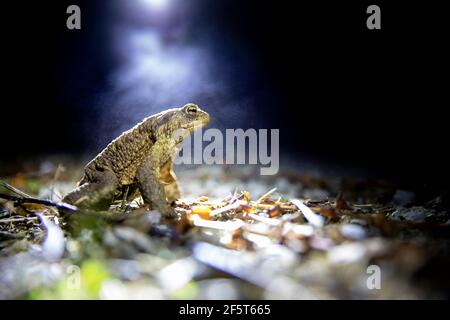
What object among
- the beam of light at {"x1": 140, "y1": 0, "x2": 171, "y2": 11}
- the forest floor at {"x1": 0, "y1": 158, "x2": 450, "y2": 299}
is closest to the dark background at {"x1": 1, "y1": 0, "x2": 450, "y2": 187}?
the beam of light at {"x1": 140, "y1": 0, "x2": 171, "y2": 11}

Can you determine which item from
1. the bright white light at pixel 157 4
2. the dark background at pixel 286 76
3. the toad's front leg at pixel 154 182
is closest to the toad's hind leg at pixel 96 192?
the toad's front leg at pixel 154 182

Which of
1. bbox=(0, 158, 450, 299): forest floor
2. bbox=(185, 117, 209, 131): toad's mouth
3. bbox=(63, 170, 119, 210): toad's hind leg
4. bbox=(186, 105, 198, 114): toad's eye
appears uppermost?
bbox=(186, 105, 198, 114): toad's eye

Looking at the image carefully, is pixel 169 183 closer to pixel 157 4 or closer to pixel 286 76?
pixel 157 4

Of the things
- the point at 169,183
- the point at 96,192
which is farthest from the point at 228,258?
the point at 169,183

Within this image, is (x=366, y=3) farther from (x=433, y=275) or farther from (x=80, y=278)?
(x=80, y=278)

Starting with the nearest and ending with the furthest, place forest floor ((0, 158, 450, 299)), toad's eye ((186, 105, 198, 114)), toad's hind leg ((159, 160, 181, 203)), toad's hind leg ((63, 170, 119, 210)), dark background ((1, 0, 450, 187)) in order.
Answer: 1. forest floor ((0, 158, 450, 299))
2. toad's hind leg ((63, 170, 119, 210))
3. toad's eye ((186, 105, 198, 114))
4. toad's hind leg ((159, 160, 181, 203))
5. dark background ((1, 0, 450, 187))

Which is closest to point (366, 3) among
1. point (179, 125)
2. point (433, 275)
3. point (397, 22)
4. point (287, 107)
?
point (397, 22)

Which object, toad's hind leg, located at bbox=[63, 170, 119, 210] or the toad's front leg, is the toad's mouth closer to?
the toad's front leg
